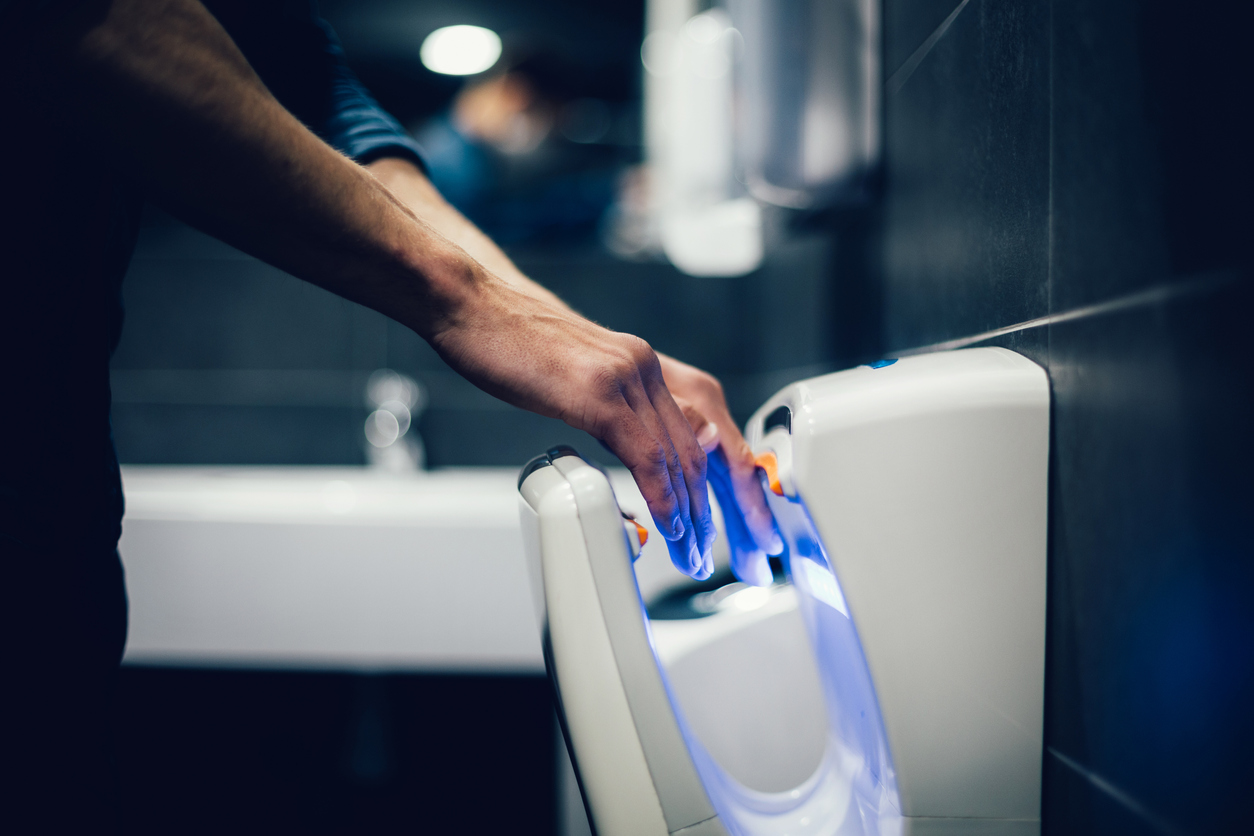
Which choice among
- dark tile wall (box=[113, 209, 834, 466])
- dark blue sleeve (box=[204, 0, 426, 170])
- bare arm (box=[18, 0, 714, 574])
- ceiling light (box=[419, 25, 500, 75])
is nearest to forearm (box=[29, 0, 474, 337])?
bare arm (box=[18, 0, 714, 574])

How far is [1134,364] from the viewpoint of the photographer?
1.13ft

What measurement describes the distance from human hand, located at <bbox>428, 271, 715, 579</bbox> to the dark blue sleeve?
24 centimetres

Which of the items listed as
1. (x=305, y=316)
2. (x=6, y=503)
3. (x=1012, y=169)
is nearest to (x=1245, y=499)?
(x=1012, y=169)

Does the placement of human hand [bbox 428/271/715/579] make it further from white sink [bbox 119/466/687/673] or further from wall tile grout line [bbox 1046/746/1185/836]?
white sink [bbox 119/466/687/673]

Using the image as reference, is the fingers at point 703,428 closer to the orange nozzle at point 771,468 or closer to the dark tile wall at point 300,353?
the orange nozzle at point 771,468

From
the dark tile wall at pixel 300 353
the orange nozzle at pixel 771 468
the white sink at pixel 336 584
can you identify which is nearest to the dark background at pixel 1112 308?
the orange nozzle at pixel 771 468

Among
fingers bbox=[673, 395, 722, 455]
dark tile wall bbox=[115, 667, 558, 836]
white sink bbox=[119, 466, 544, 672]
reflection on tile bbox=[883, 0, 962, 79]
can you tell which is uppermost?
reflection on tile bbox=[883, 0, 962, 79]

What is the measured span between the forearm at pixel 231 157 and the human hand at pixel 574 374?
25mm

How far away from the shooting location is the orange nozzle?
44 centimetres

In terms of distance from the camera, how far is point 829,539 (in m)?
0.40

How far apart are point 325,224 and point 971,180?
41 centimetres

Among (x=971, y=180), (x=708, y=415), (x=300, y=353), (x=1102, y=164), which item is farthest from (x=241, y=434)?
(x=1102, y=164)

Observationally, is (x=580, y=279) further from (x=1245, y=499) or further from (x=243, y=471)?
(x=1245, y=499)

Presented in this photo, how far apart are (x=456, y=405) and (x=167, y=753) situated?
0.86 meters
